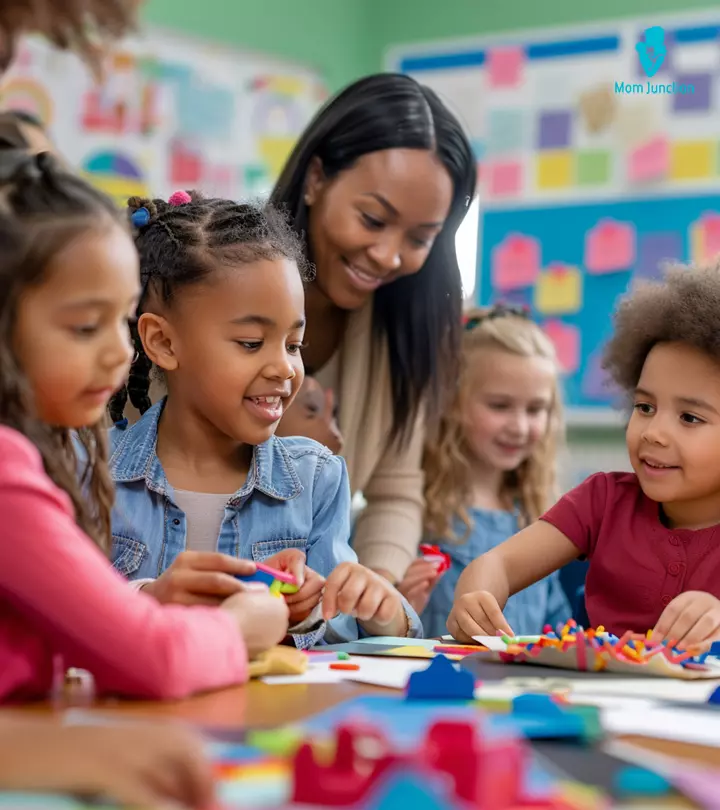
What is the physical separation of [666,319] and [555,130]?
2.55 m

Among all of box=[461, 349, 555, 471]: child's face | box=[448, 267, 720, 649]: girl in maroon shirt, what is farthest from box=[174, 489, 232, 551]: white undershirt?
box=[461, 349, 555, 471]: child's face

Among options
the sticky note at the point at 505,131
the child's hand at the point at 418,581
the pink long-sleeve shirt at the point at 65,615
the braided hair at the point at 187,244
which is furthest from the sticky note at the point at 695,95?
the pink long-sleeve shirt at the point at 65,615

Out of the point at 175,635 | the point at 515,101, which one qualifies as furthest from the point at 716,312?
the point at 515,101

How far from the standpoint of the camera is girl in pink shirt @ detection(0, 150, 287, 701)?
0.81 meters

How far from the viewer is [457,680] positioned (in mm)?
900

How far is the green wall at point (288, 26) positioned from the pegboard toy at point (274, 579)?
289cm

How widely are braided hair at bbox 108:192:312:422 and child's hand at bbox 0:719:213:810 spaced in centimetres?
92

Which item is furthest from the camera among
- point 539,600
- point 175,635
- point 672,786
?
point 539,600

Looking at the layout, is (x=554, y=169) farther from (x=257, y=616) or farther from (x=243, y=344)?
(x=257, y=616)

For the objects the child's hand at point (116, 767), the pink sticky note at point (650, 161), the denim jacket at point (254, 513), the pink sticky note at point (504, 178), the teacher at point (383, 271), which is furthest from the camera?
the pink sticky note at point (504, 178)

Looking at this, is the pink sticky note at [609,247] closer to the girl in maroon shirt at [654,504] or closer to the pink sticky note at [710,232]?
the pink sticky note at [710,232]

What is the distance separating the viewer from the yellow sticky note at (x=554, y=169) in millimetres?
3990

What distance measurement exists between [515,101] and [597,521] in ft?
9.03

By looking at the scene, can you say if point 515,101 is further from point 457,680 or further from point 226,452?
point 457,680
